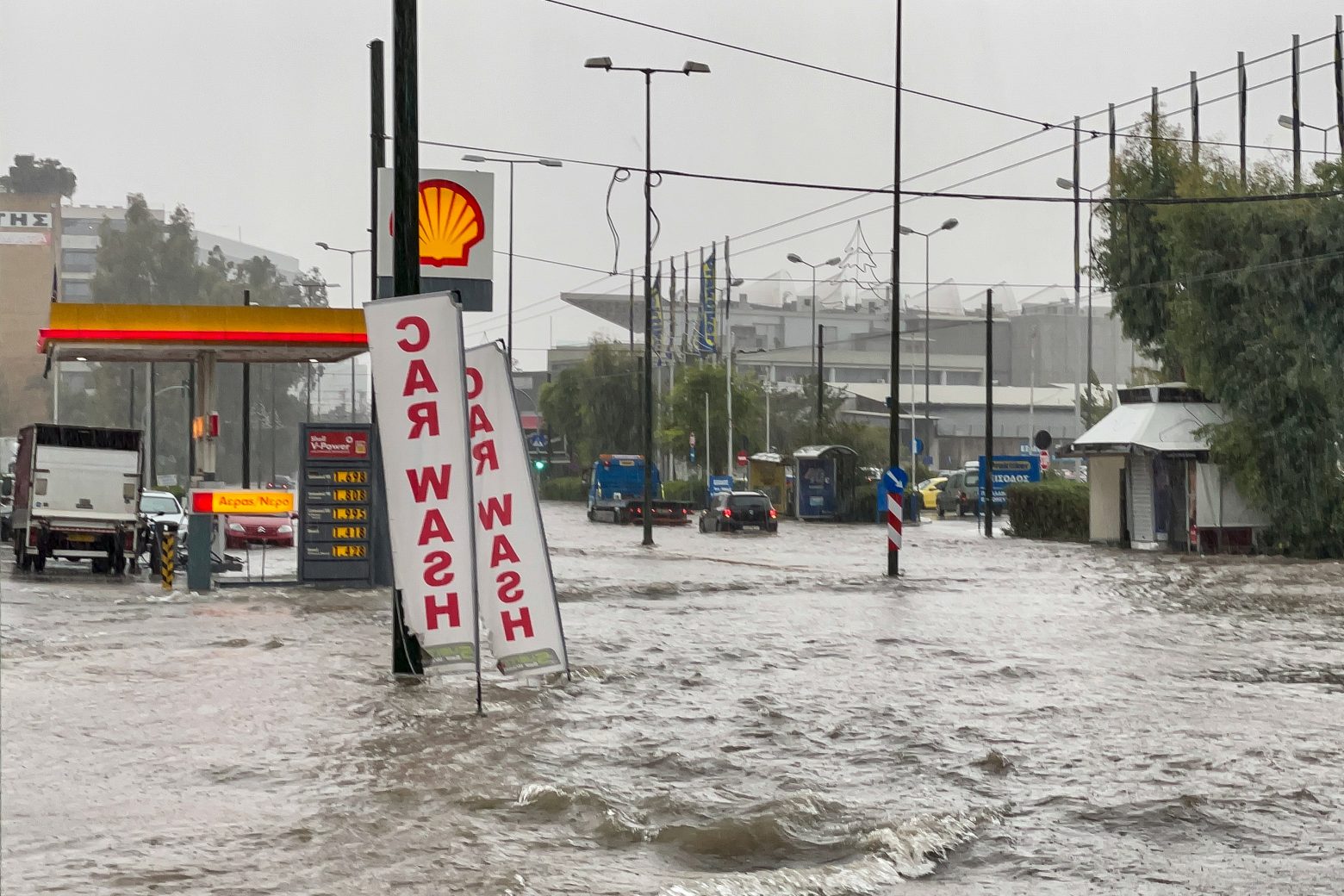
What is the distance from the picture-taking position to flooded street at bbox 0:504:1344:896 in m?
7.81

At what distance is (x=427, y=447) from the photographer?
12297 mm

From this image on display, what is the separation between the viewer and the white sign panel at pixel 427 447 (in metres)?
12.3

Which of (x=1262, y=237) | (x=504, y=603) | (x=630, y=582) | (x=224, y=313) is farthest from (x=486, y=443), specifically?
(x=1262, y=237)

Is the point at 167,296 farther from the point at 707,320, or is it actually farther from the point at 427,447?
the point at 427,447

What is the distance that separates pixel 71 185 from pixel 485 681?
144 metres

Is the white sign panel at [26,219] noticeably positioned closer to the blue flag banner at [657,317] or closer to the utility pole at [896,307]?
the blue flag banner at [657,317]

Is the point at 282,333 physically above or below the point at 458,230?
below

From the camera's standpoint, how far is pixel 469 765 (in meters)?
10.5

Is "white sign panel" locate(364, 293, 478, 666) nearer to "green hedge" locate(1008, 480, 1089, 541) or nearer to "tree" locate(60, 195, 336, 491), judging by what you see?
"green hedge" locate(1008, 480, 1089, 541)

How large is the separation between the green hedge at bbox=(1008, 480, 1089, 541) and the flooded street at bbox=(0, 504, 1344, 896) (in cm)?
2738

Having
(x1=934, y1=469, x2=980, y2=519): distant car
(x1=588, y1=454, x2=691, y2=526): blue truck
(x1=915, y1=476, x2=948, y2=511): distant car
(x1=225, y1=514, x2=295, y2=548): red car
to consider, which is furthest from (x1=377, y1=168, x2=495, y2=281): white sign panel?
(x1=915, y1=476, x2=948, y2=511): distant car

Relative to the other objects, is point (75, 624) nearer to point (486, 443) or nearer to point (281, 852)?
point (486, 443)

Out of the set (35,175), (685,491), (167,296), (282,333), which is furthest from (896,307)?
(35,175)

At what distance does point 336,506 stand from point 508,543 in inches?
547
